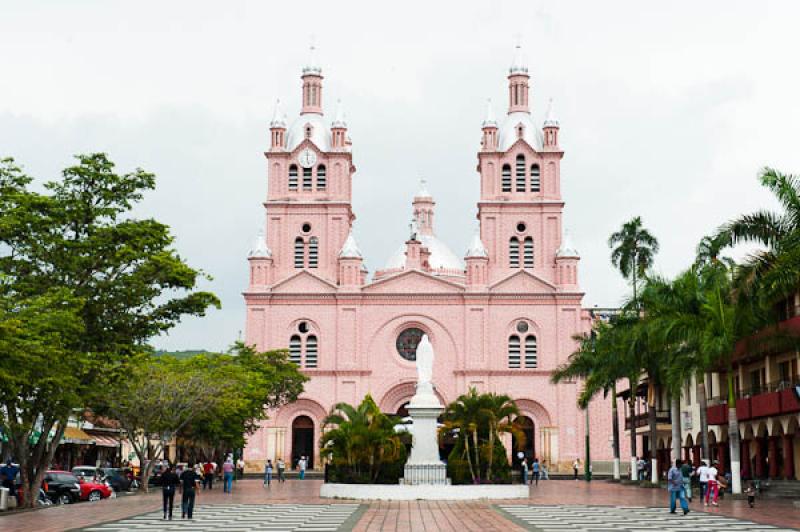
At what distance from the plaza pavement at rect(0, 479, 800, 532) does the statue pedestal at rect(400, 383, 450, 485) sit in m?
2.62

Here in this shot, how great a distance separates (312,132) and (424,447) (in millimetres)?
41301

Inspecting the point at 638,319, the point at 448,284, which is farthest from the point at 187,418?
the point at 448,284

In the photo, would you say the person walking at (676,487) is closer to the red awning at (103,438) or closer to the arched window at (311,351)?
the arched window at (311,351)

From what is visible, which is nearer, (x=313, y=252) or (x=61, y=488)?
(x=61, y=488)

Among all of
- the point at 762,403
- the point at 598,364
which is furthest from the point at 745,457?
the point at 762,403

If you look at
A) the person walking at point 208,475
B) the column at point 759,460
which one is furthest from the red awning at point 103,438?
the column at point 759,460

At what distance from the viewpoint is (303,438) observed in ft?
230

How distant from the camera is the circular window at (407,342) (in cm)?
7075

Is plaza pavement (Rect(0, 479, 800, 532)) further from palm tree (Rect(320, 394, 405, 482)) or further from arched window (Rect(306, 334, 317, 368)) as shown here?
arched window (Rect(306, 334, 317, 368))

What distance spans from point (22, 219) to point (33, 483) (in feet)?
25.6

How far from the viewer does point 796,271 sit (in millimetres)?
30188

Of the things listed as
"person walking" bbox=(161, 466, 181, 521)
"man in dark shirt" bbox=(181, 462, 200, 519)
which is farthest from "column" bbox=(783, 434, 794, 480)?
"person walking" bbox=(161, 466, 181, 521)

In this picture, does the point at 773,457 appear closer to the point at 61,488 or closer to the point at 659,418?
the point at 659,418

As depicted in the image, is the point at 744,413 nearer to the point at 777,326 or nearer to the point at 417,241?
the point at 777,326
